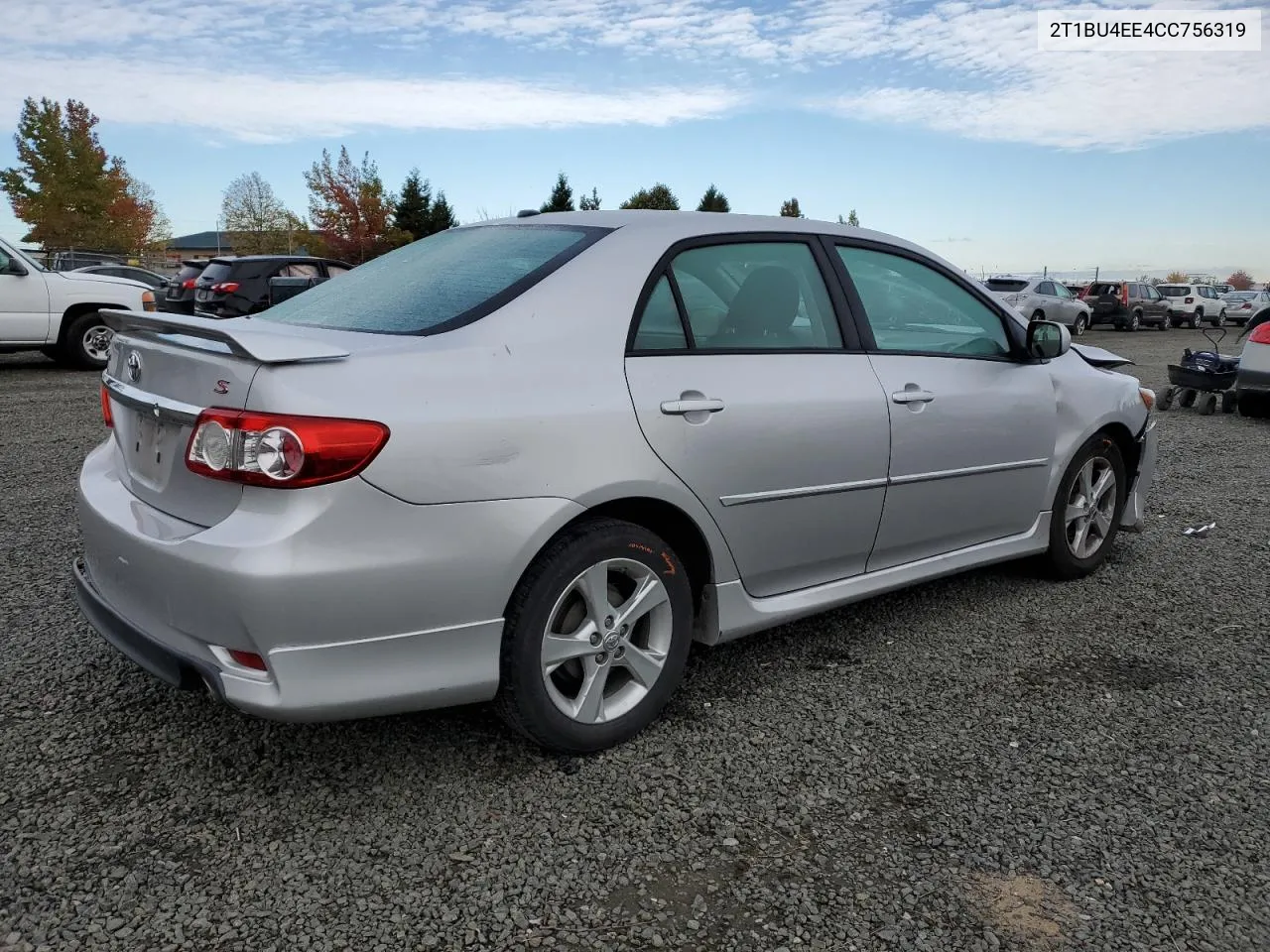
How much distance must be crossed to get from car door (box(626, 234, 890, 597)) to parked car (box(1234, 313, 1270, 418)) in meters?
9.07

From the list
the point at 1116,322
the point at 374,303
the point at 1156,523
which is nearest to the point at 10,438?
the point at 374,303

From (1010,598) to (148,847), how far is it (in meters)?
3.41

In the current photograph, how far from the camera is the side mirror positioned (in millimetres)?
4121

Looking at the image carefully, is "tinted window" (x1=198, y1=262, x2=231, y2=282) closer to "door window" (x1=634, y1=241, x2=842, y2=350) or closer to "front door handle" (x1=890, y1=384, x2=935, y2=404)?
"door window" (x1=634, y1=241, x2=842, y2=350)

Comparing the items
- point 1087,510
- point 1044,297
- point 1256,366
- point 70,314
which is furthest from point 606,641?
point 1044,297

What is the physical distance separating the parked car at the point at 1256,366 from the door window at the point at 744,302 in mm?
9110

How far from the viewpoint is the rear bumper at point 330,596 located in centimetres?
233

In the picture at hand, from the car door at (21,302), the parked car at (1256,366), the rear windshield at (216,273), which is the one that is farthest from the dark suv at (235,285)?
the parked car at (1256,366)

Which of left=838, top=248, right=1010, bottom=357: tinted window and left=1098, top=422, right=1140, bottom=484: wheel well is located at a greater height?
left=838, top=248, right=1010, bottom=357: tinted window

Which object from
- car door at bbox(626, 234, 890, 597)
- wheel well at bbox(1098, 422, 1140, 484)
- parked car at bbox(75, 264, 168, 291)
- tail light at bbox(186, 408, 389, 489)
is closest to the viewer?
tail light at bbox(186, 408, 389, 489)

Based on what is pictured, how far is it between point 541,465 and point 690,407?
0.55 metres

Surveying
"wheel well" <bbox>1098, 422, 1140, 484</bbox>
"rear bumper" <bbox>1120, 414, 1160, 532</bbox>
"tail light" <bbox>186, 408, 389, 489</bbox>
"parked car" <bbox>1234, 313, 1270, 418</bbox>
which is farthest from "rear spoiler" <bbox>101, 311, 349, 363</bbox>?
"parked car" <bbox>1234, 313, 1270, 418</bbox>

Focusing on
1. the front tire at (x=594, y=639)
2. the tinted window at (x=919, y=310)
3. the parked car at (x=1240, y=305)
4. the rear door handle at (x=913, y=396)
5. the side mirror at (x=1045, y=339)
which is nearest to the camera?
the front tire at (x=594, y=639)

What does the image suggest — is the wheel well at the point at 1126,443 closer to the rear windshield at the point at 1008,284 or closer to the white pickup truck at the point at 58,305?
the white pickup truck at the point at 58,305
